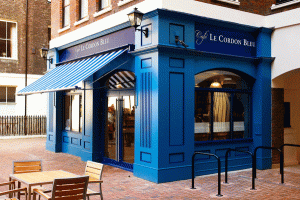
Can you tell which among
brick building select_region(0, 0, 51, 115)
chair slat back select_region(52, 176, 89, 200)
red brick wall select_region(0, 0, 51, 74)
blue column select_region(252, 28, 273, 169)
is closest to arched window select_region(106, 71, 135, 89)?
blue column select_region(252, 28, 273, 169)

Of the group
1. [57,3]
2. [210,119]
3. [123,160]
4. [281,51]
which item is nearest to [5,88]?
[57,3]

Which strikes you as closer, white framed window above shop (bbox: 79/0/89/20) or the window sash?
white framed window above shop (bbox: 79/0/89/20)

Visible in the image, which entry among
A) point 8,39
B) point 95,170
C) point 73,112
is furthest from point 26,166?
point 8,39

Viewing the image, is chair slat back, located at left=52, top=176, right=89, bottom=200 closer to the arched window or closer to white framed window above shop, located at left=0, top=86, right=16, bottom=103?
the arched window

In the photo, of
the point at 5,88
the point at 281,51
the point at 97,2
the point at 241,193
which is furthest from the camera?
the point at 5,88

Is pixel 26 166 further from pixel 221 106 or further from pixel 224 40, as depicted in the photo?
pixel 224 40

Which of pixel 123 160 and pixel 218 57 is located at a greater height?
pixel 218 57

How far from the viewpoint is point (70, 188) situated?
4.77m

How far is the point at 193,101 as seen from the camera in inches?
360

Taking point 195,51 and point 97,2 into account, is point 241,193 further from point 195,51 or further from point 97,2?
point 97,2

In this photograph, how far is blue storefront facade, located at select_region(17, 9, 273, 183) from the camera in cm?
862

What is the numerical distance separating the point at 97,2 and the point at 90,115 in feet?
12.6

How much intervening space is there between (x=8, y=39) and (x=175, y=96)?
16.3 meters

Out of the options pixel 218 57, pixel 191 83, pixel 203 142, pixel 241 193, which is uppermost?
pixel 218 57
